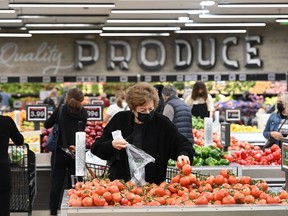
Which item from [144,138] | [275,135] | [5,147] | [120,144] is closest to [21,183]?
[5,147]

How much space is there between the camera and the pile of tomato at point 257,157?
7.57m

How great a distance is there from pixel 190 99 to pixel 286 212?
8.25 m

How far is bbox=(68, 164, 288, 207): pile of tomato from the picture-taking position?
173 inches

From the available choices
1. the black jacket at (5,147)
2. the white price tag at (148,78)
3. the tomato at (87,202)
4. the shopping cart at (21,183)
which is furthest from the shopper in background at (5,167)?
the white price tag at (148,78)

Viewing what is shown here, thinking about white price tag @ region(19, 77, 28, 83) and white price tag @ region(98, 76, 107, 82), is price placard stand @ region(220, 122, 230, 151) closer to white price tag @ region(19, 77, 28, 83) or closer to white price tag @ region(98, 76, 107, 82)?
white price tag @ region(98, 76, 107, 82)

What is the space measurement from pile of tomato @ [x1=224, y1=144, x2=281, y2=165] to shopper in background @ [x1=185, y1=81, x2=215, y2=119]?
4288 mm

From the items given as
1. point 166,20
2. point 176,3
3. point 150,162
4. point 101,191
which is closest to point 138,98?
point 150,162

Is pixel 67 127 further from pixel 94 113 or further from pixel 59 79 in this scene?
pixel 59 79

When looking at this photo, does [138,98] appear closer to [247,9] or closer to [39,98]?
[247,9]

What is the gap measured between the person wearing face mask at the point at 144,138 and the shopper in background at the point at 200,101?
6963 millimetres

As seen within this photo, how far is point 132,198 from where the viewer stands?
4.42 meters

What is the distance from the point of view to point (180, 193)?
15.2ft

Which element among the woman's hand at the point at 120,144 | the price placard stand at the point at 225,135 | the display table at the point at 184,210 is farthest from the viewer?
the price placard stand at the point at 225,135

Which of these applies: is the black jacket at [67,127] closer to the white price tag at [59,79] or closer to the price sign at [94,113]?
the price sign at [94,113]
